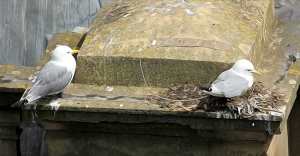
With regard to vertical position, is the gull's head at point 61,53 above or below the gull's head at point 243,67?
below

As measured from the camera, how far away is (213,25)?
516 cm

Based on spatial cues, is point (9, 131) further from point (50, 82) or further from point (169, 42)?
point (169, 42)

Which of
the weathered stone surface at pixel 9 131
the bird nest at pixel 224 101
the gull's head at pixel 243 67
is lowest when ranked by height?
the weathered stone surface at pixel 9 131

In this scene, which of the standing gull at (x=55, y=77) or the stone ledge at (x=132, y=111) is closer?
the stone ledge at (x=132, y=111)

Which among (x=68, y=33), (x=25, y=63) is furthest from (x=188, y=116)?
(x=25, y=63)

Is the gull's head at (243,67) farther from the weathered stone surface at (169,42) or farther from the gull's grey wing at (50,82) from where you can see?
the gull's grey wing at (50,82)

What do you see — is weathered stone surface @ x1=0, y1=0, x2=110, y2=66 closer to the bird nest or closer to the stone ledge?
the stone ledge

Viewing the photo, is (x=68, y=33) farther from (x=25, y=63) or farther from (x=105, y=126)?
(x=105, y=126)

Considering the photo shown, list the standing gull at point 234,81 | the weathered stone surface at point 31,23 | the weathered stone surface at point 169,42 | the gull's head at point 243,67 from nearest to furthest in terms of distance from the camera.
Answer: the standing gull at point 234,81
the gull's head at point 243,67
the weathered stone surface at point 169,42
the weathered stone surface at point 31,23

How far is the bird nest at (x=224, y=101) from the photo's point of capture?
4.44 m

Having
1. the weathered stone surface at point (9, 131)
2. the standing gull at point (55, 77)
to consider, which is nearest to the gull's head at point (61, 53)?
the standing gull at point (55, 77)

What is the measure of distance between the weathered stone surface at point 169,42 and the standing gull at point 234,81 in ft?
0.89

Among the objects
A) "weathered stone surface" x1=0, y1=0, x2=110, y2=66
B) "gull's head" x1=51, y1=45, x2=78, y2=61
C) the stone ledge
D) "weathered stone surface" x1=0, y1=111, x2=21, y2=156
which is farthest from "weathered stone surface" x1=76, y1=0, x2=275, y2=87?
"weathered stone surface" x1=0, y1=0, x2=110, y2=66

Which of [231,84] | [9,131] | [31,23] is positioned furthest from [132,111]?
[31,23]
